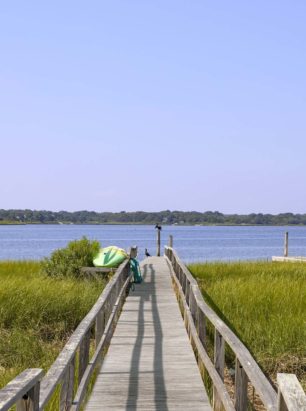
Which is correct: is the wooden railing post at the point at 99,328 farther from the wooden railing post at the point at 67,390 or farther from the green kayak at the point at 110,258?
the green kayak at the point at 110,258

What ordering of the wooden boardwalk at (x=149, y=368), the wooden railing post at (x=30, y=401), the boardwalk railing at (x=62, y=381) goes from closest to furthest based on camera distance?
the boardwalk railing at (x=62, y=381) → the wooden railing post at (x=30, y=401) → the wooden boardwalk at (x=149, y=368)

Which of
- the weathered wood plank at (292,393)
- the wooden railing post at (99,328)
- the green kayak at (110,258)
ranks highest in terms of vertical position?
the weathered wood plank at (292,393)

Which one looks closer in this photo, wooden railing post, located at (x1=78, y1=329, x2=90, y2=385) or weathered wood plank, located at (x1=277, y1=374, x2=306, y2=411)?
weathered wood plank, located at (x1=277, y1=374, x2=306, y2=411)

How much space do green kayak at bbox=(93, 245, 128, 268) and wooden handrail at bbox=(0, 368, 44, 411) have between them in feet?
49.4

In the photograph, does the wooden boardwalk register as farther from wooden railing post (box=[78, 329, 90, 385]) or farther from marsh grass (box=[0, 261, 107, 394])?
marsh grass (box=[0, 261, 107, 394])

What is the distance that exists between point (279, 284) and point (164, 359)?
343 inches

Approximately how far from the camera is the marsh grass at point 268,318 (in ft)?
32.7

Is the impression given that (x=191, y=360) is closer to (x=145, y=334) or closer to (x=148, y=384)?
(x=148, y=384)

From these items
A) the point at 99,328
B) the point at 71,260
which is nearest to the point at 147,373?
the point at 99,328

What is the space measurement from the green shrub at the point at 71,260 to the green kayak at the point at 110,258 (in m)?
0.35

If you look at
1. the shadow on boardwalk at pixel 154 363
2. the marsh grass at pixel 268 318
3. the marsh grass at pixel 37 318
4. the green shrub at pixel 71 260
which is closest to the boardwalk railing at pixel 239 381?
the shadow on boardwalk at pixel 154 363

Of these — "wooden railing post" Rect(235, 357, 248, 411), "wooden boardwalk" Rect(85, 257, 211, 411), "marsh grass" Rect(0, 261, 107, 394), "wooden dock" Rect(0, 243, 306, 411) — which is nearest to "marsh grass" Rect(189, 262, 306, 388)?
"wooden dock" Rect(0, 243, 306, 411)

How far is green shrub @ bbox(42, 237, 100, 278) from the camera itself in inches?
727

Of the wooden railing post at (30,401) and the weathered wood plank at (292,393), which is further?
the wooden railing post at (30,401)
